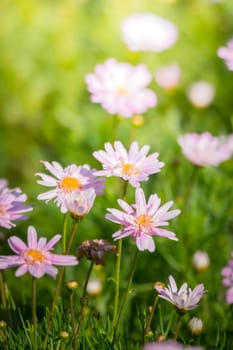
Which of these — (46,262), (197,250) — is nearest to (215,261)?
(197,250)

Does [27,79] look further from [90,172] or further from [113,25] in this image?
[90,172]

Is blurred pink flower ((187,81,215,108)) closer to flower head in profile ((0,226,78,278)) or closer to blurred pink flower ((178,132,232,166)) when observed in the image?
blurred pink flower ((178,132,232,166))

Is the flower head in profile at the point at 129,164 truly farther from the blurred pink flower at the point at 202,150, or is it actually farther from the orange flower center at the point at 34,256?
the blurred pink flower at the point at 202,150

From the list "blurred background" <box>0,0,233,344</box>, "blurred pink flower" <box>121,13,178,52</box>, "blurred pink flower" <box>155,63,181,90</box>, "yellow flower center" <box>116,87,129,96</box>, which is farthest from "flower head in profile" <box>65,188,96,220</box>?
"blurred background" <box>0,0,233,344</box>

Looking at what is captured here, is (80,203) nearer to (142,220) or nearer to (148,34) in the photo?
(142,220)

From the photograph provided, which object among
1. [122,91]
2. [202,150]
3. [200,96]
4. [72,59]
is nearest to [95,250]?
[202,150]

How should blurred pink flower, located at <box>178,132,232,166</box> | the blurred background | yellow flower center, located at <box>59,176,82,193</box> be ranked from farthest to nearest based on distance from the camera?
the blurred background → blurred pink flower, located at <box>178,132,232,166</box> → yellow flower center, located at <box>59,176,82,193</box>
